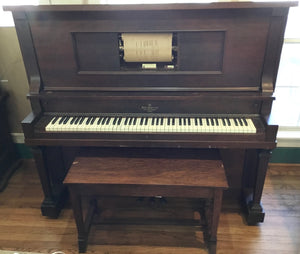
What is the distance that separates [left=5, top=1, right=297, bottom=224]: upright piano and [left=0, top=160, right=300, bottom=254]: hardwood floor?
1.13 ft

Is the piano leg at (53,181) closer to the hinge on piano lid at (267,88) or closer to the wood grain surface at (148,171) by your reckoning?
the wood grain surface at (148,171)

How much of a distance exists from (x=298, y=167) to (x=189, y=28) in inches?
65.0

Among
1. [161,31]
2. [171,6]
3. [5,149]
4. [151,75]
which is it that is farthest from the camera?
[5,149]

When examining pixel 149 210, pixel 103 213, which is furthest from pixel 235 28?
pixel 103 213

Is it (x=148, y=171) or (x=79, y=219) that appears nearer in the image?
(x=148, y=171)

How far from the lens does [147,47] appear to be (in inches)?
68.7

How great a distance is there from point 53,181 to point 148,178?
0.94 m

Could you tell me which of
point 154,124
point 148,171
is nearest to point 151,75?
point 154,124

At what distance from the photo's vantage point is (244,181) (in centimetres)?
215

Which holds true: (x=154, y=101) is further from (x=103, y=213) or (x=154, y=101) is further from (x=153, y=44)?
(x=103, y=213)

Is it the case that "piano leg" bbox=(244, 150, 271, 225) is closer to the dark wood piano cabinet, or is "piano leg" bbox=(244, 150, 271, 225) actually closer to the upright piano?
the upright piano

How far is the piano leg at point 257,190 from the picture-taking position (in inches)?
69.4

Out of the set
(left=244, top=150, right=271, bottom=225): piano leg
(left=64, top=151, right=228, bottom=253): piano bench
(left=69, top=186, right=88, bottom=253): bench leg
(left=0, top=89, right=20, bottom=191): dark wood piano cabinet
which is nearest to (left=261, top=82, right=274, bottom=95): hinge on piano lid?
(left=244, top=150, right=271, bottom=225): piano leg

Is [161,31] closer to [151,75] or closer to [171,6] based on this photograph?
[171,6]
